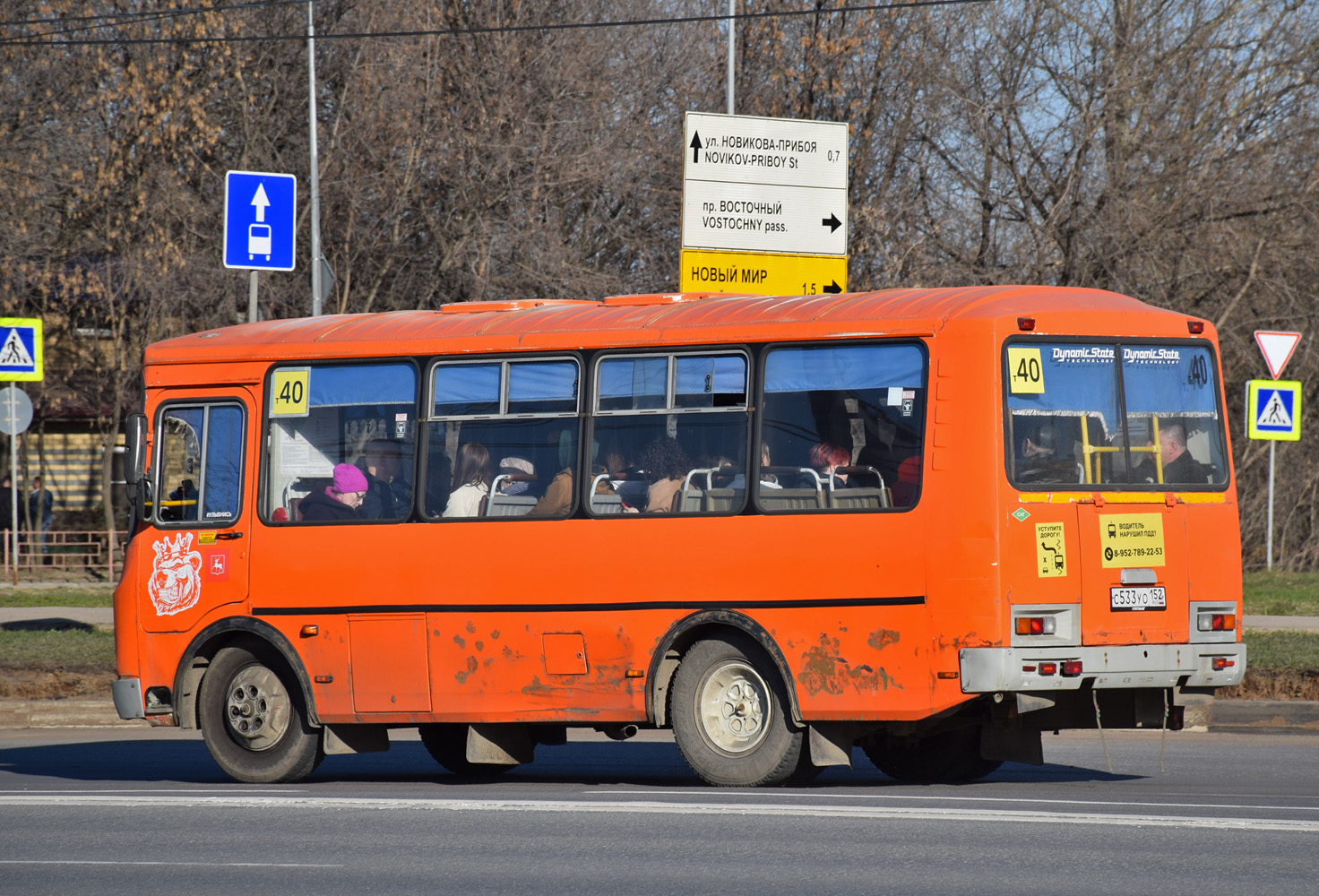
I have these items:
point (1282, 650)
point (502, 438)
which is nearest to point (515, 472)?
point (502, 438)

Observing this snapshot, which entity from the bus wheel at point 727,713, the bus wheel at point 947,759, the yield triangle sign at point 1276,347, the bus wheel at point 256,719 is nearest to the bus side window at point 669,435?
the bus wheel at point 727,713

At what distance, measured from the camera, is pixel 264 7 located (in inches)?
1236

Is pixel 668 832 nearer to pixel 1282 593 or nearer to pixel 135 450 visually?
pixel 135 450

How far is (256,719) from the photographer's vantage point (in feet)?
37.8

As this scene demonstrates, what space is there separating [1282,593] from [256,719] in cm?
1592

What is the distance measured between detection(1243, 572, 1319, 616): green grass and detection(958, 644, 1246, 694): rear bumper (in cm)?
1168

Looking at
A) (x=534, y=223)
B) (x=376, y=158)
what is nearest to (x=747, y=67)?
(x=534, y=223)

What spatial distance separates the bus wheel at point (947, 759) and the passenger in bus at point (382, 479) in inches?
133

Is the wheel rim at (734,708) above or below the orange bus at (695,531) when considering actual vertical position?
below

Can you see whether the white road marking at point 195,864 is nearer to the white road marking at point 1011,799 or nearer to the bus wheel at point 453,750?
the white road marking at point 1011,799

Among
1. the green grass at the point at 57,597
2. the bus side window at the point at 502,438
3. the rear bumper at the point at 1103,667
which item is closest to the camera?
the rear bumper at the point at 1103,667

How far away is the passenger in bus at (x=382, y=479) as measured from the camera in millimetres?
11258

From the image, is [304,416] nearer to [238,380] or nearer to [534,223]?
[238,380]

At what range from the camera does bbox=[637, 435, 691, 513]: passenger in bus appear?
10.4m
